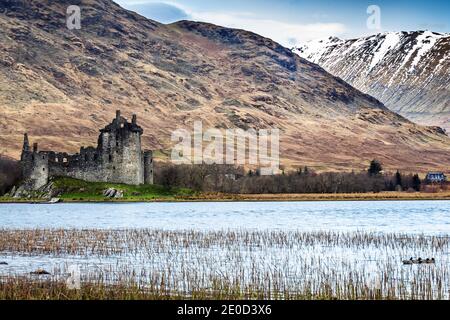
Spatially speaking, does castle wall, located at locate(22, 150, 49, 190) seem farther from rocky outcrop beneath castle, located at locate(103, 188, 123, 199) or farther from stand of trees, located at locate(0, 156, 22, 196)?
rocky outcrop beneath castle, located at locate(103, 188, 123, 199)

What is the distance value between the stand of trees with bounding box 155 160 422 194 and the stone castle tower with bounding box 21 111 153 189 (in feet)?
55.5

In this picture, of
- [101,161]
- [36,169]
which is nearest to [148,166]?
[101,161]

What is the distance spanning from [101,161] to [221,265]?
7850 cm

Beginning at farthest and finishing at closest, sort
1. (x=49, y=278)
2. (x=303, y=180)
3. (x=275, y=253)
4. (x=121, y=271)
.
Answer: (x=303, y=180), (x=275, y=253), (x=121, y=271), (x=49, y=278)

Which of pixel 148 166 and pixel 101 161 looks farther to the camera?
pixel 148 166

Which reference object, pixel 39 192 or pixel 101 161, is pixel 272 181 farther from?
pixel 39 192

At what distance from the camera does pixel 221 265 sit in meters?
39.2

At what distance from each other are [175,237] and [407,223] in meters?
23.8

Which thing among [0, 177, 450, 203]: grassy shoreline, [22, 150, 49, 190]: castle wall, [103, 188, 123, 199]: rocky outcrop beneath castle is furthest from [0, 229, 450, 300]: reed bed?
[22, 150, 49, 190]: castle wall

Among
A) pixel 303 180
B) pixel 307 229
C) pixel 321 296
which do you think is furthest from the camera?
pixel 303 180

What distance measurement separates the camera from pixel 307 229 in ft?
200

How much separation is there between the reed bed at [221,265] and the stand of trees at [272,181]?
7642cm
